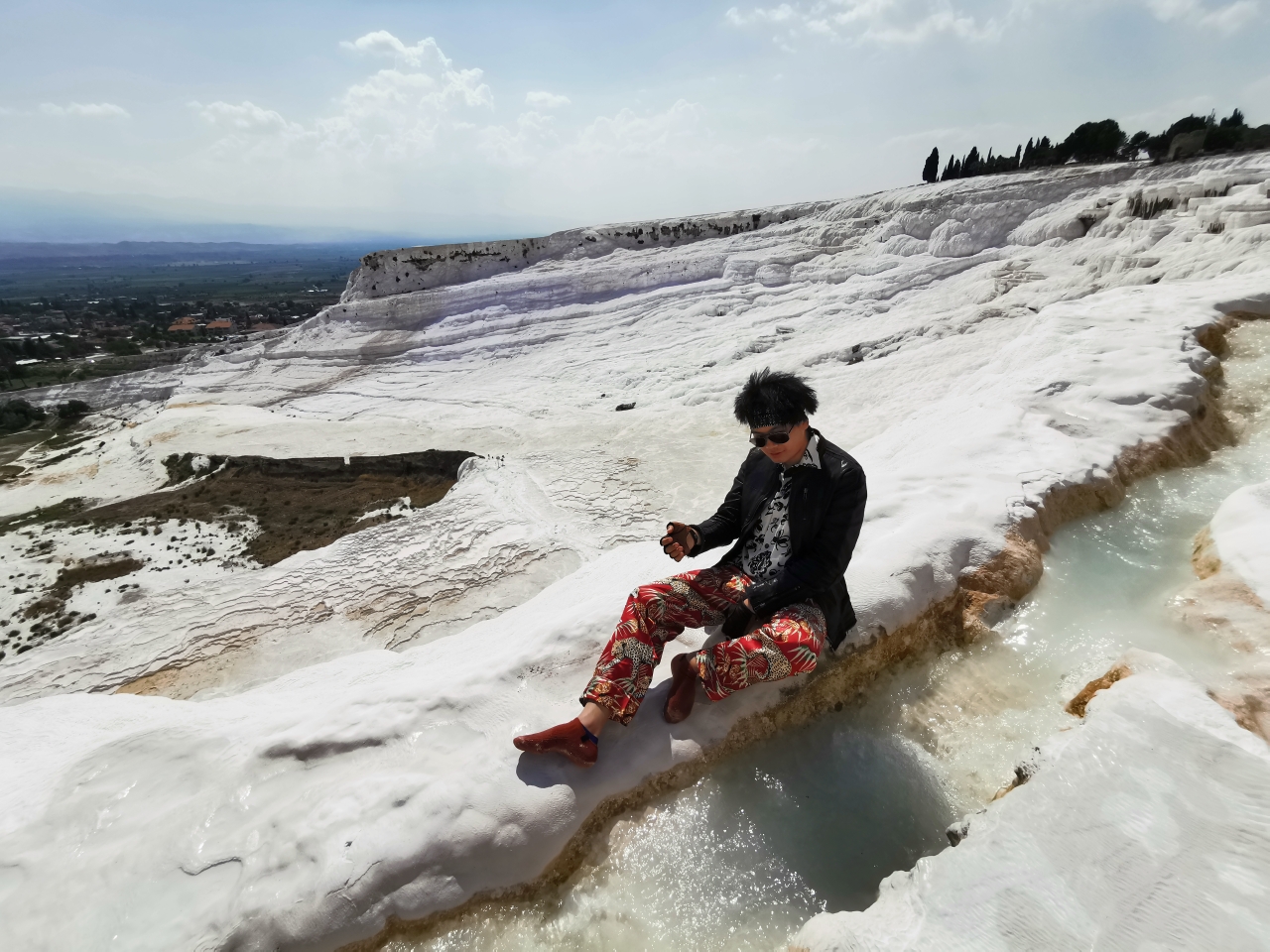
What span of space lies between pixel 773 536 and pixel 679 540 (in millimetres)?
490

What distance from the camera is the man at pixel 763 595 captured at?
8.34 ft

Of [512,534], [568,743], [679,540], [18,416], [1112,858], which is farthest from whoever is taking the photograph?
[18,416]

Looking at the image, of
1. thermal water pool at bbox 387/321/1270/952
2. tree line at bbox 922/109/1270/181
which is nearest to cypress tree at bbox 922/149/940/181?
tree line at bbox 922/109/1270/181

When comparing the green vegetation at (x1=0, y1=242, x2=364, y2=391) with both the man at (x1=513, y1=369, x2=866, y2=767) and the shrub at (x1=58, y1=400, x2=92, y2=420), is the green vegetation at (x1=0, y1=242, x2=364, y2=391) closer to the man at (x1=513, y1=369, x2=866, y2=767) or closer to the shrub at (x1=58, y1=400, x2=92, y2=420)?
the shrub at (x1=58, y1=400, x2=92, y2=420)

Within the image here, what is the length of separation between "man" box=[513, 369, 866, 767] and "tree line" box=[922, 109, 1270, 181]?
26.6 m

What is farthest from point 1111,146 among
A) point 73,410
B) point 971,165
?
point 73,410

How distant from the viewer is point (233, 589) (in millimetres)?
6762

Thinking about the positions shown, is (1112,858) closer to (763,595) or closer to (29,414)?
(763,595)

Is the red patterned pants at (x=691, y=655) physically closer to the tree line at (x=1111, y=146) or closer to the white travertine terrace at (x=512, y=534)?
the white travertine terrace at (x=512, y=534)

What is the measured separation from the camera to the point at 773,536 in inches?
115

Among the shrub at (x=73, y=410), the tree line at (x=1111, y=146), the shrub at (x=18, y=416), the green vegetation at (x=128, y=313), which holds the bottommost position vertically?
the shrub at (x=18, y=416)

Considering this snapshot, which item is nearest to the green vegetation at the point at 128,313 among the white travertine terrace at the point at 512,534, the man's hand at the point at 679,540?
the white travertine terrace at the point at 512,534

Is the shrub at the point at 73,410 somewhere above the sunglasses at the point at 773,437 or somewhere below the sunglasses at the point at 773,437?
below

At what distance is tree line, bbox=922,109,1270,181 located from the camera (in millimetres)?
20516
